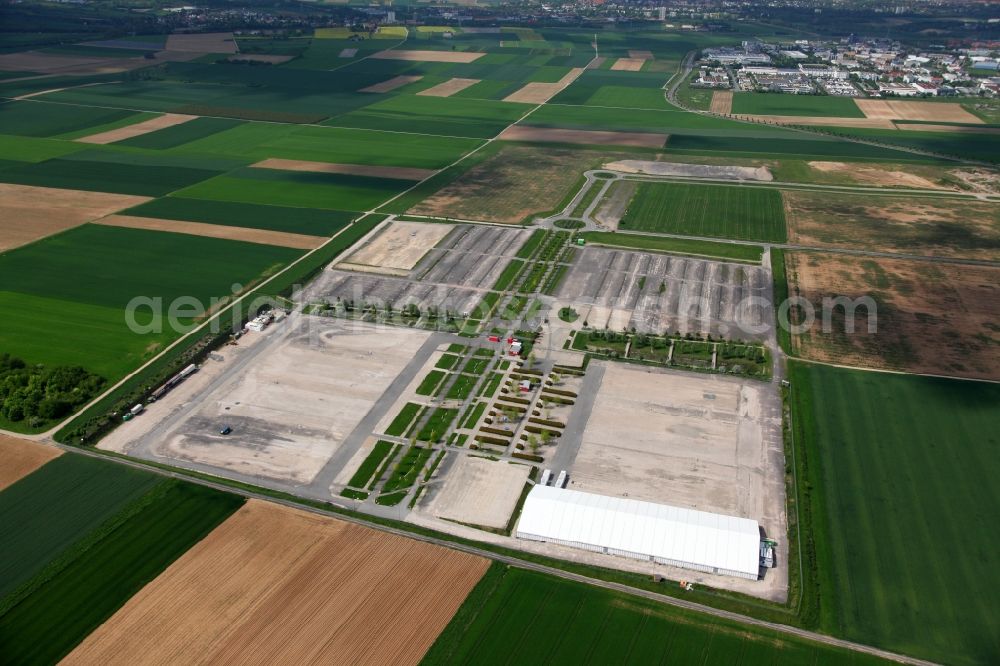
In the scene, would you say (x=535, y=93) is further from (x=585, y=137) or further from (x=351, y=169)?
(x=351, y=169)

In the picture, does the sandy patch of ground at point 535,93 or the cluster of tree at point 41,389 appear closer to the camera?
the cluster of tree at point 41,389

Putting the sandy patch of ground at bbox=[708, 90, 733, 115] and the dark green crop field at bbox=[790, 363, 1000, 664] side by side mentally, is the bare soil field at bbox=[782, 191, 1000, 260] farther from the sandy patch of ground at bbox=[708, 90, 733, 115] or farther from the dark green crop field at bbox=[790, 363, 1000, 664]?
the sandy patch of ground at bbox=[708, 90, 733, 115]

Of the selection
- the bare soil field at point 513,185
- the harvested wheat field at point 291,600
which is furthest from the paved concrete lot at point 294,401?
the bare soil field at point 513,185

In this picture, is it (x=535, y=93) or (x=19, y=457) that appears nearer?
(x=19, y=457)

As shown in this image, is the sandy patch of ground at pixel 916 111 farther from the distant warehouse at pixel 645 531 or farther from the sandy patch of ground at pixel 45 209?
the sandy patch of ground at pixel 45 209

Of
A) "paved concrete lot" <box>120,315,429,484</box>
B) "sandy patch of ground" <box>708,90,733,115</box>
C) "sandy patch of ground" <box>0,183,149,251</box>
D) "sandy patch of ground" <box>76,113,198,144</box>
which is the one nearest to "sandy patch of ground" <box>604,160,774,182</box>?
"sandy patch of ground" <box>708,90,733,115</box>

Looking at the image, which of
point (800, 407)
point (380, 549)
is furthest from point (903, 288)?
point (380, 549)

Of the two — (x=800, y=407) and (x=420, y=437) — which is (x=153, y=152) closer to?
(x=420, y=437)

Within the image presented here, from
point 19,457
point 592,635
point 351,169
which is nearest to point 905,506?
point 592,635
